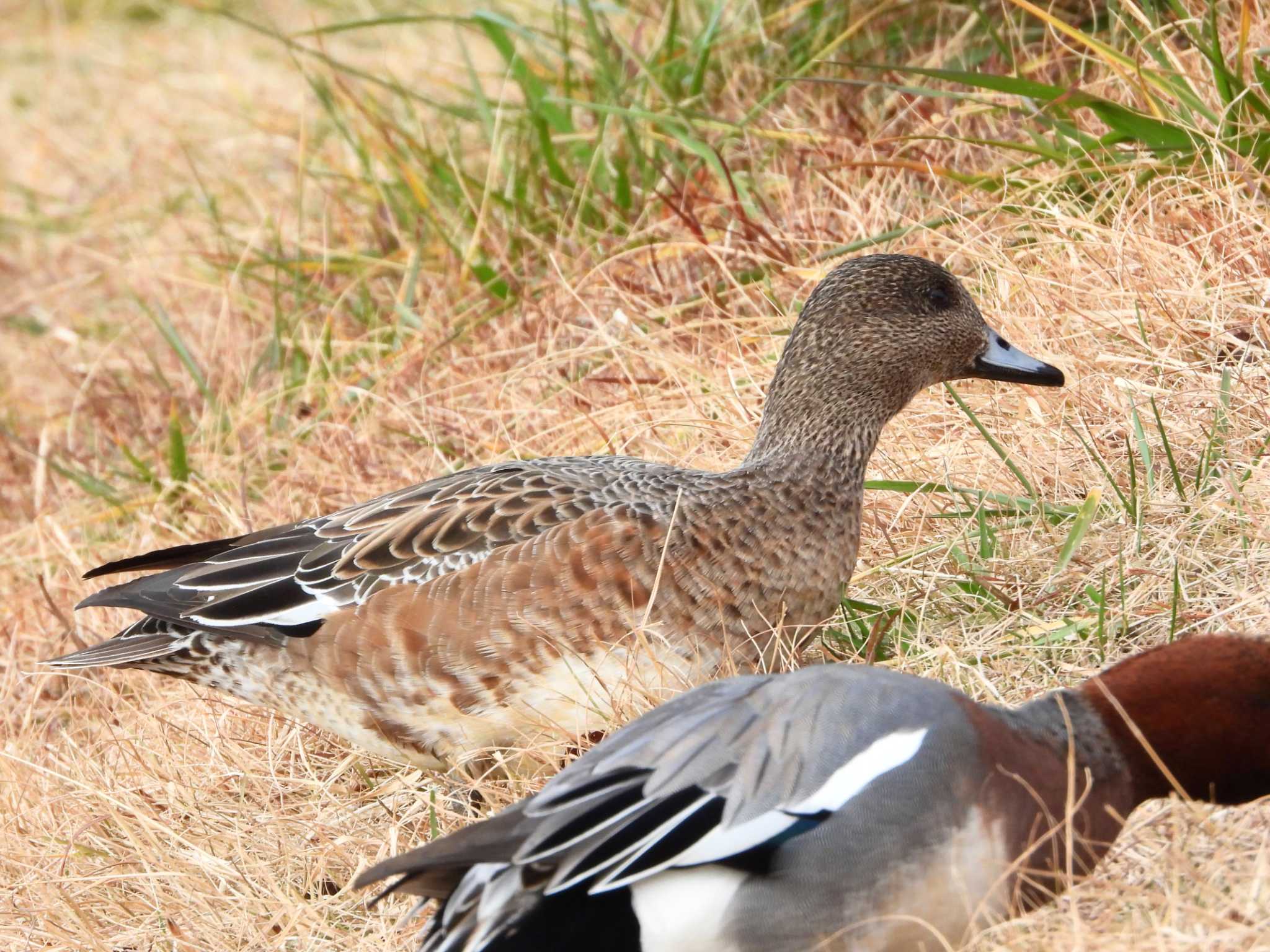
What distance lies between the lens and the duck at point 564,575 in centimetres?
306

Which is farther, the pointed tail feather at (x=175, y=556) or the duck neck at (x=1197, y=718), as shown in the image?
the pointed tail feather at (x=175, y=556)

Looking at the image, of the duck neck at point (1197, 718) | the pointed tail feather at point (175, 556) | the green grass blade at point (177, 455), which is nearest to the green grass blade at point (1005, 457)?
the duck neck at point (1197, 718)

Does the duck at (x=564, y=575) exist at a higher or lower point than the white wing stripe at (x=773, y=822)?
lower

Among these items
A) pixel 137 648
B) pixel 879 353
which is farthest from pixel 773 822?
pixel 137 648

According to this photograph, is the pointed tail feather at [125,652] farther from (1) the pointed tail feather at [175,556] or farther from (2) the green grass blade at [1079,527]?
(2) the green grass blade at [1079,527]

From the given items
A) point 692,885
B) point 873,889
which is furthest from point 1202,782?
point 692,885

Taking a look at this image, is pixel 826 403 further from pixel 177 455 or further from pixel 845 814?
pixel 177 455

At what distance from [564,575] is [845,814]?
113cm

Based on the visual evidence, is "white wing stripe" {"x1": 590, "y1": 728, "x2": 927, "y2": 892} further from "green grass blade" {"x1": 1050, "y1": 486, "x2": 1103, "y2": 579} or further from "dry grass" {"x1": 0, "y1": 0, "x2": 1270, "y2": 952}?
"green grass blade" {"x1": 1050, "y1": 486, "x2": 1103, "y2": 579}

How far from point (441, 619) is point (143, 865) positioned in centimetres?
69

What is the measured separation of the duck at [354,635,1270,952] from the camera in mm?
2059

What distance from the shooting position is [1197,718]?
2.15 metres

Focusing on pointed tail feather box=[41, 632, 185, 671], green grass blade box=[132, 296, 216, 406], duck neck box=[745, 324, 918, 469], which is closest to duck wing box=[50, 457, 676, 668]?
pointed tail feather box=[41, 632, 185, 671]

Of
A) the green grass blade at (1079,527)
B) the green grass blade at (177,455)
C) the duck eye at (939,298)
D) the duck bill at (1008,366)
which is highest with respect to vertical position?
the duck eye at (939,298)
